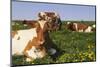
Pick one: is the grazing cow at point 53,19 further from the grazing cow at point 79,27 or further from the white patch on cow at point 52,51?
the white patch on cow at point 52,51

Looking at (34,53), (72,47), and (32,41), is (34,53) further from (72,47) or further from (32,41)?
(72,47)

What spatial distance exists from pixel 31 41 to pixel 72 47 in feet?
1.67

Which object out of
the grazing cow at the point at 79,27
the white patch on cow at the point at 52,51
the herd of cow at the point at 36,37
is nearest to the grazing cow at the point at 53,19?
the herd of cow at the point at 36,37

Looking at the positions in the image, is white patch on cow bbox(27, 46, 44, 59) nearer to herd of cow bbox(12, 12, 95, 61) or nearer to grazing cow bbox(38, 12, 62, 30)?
herd of cow bbox(12, 12, 95, 61)

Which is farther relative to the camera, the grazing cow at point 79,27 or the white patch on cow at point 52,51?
the grazing cow at point 79,27

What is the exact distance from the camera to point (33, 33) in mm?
2525

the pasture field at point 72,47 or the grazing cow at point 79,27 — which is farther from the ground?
the grazing cow at point 79,27

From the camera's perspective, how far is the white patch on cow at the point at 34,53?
2511 mm

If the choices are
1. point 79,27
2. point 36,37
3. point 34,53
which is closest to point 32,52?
point 34,53

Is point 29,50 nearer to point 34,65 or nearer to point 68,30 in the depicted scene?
point 34,65

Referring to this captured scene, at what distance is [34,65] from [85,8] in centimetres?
93

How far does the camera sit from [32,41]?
252 centimetres

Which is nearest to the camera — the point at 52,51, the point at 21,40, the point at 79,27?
the point at 21,40

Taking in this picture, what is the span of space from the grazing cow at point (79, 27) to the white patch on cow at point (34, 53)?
0.46 m
